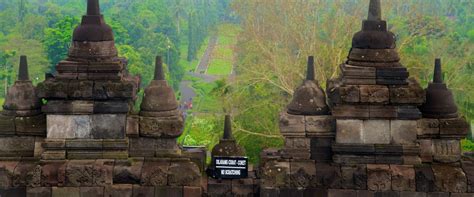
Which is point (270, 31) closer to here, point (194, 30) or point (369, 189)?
point (369, 189)

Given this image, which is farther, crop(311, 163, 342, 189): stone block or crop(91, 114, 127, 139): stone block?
crop(91, 114, 127, 139): stone block

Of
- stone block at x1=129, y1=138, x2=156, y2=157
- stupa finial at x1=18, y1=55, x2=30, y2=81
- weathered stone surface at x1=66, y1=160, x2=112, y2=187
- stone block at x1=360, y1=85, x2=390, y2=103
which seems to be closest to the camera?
stone block at x1=360, y1=85, x2=390, y2=103

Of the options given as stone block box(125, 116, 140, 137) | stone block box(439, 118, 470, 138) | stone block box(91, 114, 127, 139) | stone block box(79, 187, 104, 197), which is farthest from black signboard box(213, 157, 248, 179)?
stone block box(439, 118, 470, 138)

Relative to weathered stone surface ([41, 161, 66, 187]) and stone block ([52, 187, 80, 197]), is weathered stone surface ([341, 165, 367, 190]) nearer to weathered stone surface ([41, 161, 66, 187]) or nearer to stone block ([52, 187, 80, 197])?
stone block ([52, 187, 80, 197])

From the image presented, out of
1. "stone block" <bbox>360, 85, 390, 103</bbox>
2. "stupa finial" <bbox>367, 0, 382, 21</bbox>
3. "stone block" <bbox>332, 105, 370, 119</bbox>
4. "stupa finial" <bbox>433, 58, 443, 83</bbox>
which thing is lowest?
"stone block" <bbox>332, 105, 370, 119</bbox>

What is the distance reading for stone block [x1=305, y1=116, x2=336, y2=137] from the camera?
1058cm

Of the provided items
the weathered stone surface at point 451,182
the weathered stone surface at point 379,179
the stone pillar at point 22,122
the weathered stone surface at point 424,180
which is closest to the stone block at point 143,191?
the stone pillar at point 22,122

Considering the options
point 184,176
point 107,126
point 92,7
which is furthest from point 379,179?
point 92,7

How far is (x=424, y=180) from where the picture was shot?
407 inches

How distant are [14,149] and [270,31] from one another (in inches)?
1023

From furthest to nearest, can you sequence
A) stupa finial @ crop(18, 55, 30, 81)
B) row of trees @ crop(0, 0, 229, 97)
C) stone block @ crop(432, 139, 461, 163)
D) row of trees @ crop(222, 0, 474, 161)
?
1. row of trees @ crop(0, 0, 229, 97)
2. row of trees @ crop(222, 0, 474, 161)
3. stupa finial @ crop(18, 55, 30, 81)
4. stone block @ crop(432, 139, 461, 163)

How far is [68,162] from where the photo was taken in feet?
34.6

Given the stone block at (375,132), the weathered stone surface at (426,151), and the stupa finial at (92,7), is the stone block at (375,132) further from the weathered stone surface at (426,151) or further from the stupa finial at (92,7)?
the stupa finial at (92,7)

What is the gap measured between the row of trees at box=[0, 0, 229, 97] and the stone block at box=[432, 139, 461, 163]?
129 ft
